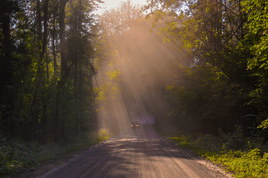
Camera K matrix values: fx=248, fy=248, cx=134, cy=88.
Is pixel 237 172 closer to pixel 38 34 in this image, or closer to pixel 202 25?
pixel 202 25

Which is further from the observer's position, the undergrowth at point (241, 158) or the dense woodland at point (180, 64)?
the dense woodland at point (180, 64)

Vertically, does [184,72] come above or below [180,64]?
below

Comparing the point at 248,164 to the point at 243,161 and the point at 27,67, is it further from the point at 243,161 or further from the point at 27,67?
the point at 27,67

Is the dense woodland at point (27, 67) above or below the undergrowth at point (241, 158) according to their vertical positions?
above

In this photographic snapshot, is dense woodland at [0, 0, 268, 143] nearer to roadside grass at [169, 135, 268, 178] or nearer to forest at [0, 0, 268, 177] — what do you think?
forest at [0, 0, 268, 177]

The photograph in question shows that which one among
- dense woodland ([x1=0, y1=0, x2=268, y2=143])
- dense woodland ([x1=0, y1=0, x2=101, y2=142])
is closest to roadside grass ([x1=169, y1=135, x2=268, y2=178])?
dense woodland ([x1=0, y1=0, x2=268, y2=143])

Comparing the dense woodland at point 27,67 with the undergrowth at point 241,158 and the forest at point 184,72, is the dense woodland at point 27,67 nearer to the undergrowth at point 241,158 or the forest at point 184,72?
the forest at point 184,72

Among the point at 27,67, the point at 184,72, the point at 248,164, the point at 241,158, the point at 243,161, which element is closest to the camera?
the point at 248,164

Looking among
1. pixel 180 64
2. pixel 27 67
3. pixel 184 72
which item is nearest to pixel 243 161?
pixel 184 72

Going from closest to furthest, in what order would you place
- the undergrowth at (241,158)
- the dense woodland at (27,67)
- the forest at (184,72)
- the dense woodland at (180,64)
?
the undergrowth at (241,158) < the forest at (184,72) < the dense woodland at (180,64) < the dense woodland at (27,67)

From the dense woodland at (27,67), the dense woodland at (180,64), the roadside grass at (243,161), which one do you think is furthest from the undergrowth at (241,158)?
the dense woodland at (27,67)

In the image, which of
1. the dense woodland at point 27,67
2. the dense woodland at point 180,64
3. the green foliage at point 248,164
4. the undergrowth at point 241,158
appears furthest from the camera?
the dense woodland at point 27,67

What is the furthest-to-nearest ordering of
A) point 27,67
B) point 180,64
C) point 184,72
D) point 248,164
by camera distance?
point 180,64
point 184,72
point 27,67
point 248,164

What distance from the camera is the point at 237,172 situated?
873 centimetres
